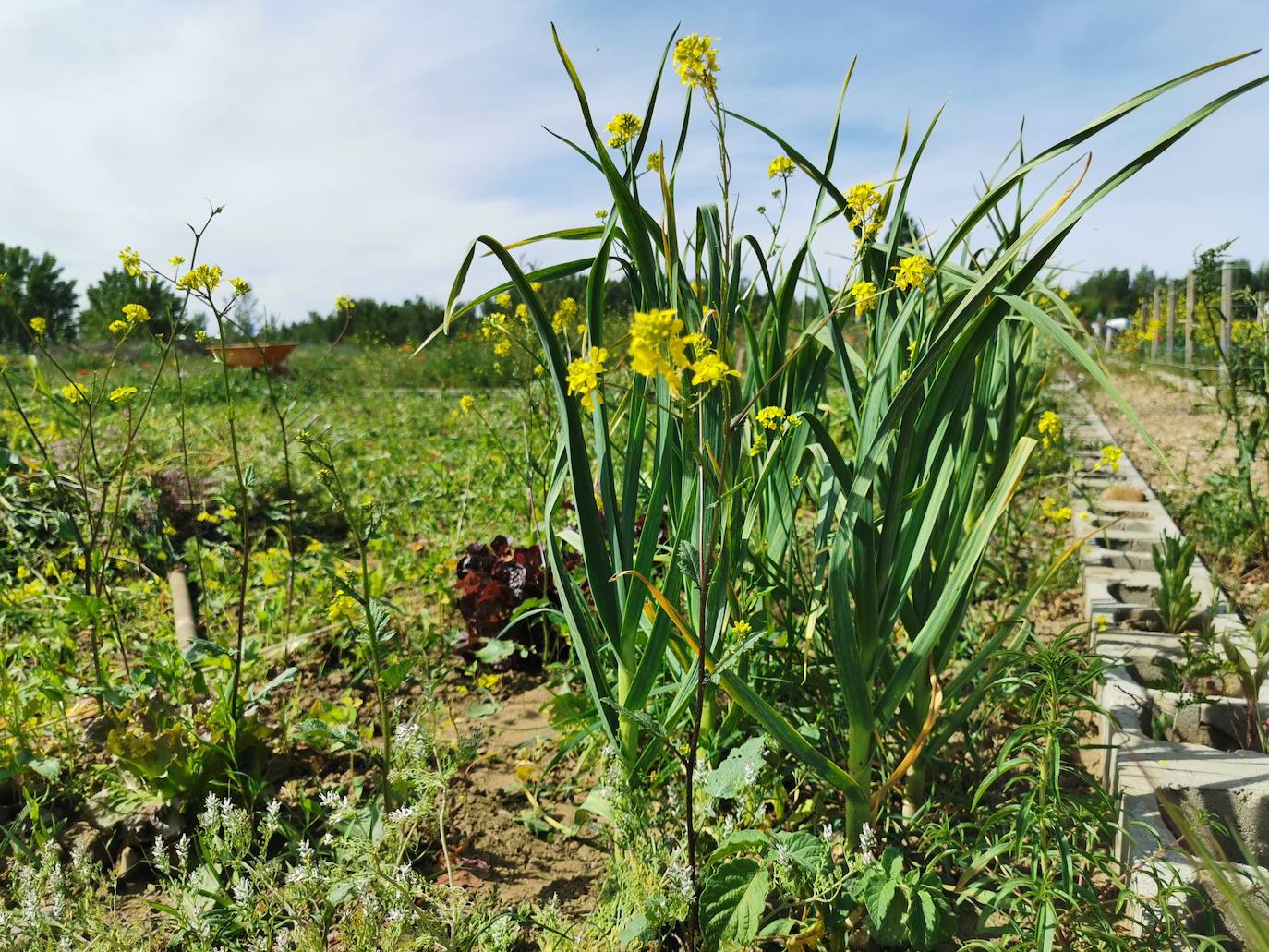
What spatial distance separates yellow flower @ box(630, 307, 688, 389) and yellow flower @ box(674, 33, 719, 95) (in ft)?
1.65

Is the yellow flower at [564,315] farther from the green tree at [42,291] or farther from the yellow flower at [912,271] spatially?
the green tree at [42,291]

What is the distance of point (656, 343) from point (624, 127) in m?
0.64

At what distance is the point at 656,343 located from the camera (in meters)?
0.98

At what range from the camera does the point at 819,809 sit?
1606 mm

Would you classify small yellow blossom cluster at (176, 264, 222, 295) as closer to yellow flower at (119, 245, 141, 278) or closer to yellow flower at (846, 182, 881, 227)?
yellow flower at (119, 245, 141, 278)

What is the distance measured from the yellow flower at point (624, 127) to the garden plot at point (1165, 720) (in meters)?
1.27

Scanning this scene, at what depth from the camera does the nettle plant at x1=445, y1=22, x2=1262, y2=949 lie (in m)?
1.29

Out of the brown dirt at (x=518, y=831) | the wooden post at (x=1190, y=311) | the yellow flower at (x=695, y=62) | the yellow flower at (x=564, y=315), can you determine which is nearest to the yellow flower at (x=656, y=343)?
the yellow flower at (x=695, y=62)

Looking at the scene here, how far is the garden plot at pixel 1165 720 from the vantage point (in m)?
1.57

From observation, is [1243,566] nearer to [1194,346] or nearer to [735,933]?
[735,933]

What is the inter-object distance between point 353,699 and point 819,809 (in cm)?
124

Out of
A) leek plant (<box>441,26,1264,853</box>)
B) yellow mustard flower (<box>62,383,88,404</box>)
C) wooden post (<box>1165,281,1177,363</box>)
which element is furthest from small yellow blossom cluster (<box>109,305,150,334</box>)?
wooden post (<box>1165,281,1177,363</box>)

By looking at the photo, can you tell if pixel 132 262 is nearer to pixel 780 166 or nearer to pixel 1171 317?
pixel 780 166

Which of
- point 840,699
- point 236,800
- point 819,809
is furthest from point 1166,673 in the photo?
point 236,800
